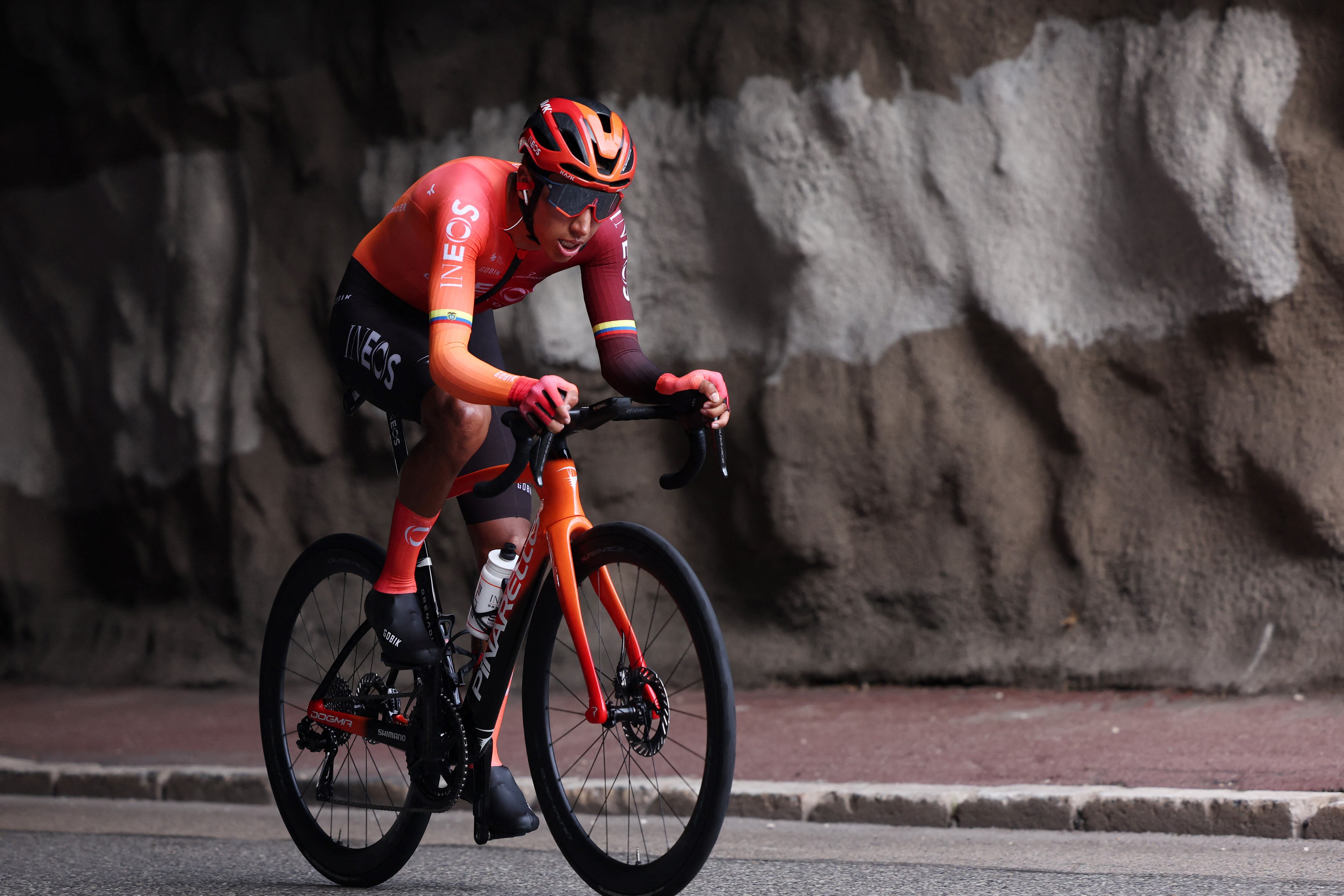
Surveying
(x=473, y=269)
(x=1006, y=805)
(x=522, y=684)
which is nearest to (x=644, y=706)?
(x=522, y=684)

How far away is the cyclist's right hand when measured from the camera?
302 cm

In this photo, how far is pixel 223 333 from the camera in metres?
9.30

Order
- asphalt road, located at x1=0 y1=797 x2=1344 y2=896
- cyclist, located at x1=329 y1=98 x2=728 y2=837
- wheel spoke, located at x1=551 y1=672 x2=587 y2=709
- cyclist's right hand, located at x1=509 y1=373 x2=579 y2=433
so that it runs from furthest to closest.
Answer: asphalt road, located at x1=0 y1=797 x2=1344 y2=896 < wheel spoke, located at x1=551 y1=672 x2=587 y2=709 < cyclist, located at x1=329 y1=98 x2=728 y2=837 < cyclist's right hand, located at x1=509 y1=373 x2=579 y2=433

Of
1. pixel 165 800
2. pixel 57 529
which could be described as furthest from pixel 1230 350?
pixel 57 529

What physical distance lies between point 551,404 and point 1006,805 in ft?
8.86

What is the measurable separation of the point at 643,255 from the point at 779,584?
214 cm

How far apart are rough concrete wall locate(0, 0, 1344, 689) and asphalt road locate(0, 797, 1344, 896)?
2.55 meters

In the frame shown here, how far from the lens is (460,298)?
339 cm

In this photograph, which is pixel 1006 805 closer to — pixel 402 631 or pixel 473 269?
pixel 402 631

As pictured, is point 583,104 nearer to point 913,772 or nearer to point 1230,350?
point 913,772

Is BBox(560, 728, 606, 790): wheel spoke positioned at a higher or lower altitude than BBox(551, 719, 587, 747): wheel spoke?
lower

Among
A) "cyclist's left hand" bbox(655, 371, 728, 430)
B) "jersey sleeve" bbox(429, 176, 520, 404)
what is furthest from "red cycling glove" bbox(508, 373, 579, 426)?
"cyclist's left hand" bbox(655, 371, 728, 430)

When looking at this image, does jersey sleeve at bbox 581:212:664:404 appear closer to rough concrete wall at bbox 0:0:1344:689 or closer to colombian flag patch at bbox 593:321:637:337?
colombian flag patch at bbox 593:321:637:337

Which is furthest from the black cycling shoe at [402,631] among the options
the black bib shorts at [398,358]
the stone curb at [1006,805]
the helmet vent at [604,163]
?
the helmet vent at [604,163]
